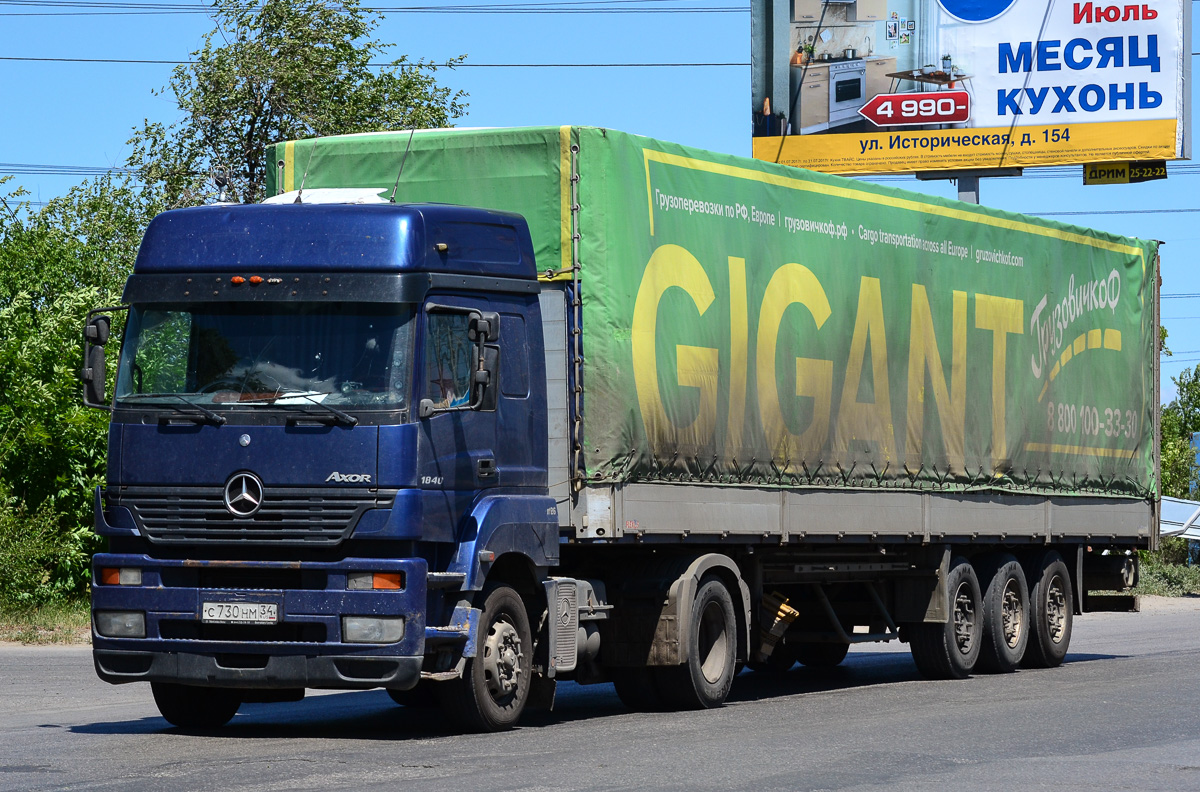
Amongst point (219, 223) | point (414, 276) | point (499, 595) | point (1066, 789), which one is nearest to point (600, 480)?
point (499, 595)

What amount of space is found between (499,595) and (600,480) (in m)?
1.20

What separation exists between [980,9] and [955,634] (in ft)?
52.8

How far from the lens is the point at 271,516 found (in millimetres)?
10328

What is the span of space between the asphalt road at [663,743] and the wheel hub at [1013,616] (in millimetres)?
1532

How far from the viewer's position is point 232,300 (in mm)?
10695

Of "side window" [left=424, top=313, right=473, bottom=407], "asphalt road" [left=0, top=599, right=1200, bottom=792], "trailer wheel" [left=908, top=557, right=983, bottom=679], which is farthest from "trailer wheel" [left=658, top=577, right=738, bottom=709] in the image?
"trailer wheel" [left=908, top=557, right=983, bottom=679]

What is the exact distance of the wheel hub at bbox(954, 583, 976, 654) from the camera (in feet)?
55.2

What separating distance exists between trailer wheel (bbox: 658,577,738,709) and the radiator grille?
3.29 meters

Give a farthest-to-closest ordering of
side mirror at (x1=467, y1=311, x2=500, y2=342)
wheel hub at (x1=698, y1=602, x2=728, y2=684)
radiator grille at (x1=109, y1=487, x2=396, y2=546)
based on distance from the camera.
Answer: wheel hub at (x1=698, y1=602, x2=728, y2=684), side mirror at (x1=467, y1=311, x2=500, y2=342), radiator grille at (x1=109, y1=487, x2=396, y2=546)

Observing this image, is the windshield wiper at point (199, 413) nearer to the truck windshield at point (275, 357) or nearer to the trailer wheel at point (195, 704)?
the truck windshield at point (275, 357)

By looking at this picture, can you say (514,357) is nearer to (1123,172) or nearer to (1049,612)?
(1049,612)

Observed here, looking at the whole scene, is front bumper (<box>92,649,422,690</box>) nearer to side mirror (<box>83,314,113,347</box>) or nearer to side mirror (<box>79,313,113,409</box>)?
side mirror (<box>79,313,113,409</box>)

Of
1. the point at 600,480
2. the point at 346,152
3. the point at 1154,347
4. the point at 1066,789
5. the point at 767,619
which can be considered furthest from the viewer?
the point at 1154,347

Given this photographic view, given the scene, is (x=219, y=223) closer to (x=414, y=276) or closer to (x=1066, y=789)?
(x=414, y=276)
